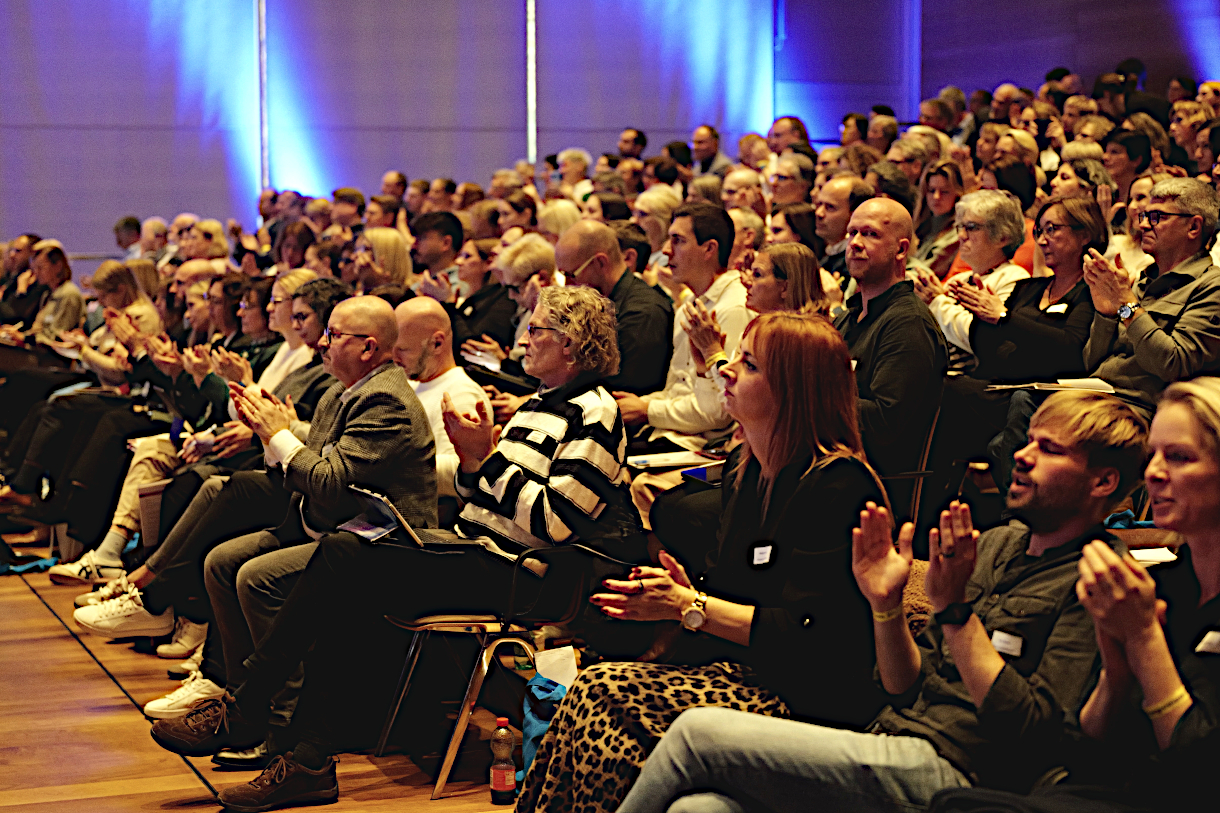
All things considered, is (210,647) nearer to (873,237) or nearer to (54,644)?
(54,644)

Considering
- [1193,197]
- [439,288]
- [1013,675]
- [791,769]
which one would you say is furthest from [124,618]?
[1193,197]

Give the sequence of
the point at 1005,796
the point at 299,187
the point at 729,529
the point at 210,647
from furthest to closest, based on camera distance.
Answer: the point at 299,187, the point at 210,647, the point at 729,529, the point at 1005,796

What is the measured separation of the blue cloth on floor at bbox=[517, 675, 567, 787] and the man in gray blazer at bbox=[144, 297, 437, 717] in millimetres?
560

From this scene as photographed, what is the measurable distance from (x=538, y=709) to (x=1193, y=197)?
2293mm

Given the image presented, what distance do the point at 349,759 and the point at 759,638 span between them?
164cm

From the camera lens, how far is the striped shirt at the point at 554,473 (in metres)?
3.27

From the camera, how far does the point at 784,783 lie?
209cm

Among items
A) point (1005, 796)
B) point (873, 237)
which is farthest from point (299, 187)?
point (1005, 796)

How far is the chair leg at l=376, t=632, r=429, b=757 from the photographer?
3475mm

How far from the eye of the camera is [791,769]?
2.08 meters

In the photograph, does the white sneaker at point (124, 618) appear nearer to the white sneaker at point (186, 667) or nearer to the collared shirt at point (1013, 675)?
the white sneaker at point (186, 667)

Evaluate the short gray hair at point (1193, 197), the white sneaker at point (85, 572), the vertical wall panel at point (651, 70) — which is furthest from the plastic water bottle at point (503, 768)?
the vertical wall panel at point (651, 70)

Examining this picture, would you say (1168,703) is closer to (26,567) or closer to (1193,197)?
(1193,197)

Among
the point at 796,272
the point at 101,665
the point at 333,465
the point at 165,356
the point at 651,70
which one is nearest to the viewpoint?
the point at 333,465
